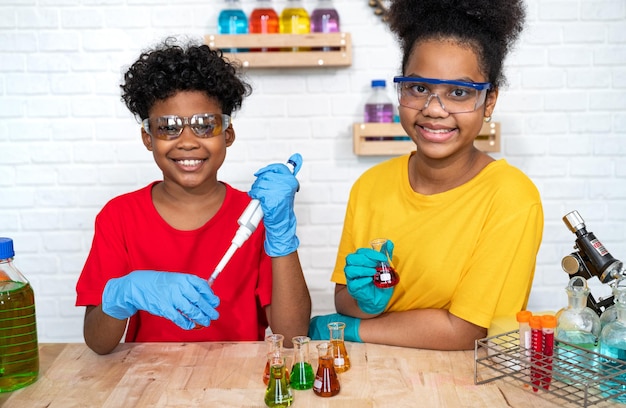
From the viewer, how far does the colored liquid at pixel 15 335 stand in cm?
141

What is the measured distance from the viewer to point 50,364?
60.9 inches

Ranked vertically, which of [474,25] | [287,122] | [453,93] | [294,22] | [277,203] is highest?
[294,22]

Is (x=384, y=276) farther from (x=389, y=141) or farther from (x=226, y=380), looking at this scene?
(x=389, y=141)

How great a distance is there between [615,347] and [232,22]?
224cm

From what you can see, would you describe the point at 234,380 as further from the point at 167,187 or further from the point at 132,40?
the point at 132,40

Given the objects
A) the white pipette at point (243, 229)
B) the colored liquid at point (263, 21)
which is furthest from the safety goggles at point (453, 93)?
the colored liquid at point (263, 21)

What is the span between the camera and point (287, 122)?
10.3 feet

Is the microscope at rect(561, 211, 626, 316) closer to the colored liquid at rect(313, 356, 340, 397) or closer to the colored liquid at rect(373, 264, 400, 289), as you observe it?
the colored liquid at rect(373, 264, 400, 289)

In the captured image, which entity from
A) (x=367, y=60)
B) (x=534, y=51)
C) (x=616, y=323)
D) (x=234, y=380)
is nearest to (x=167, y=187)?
(x=234, y=380)

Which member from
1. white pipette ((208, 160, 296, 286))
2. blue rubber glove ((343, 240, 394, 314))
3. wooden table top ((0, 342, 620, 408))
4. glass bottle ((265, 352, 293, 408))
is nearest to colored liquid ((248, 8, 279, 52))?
white pipette ((208, 160, 296, 286))

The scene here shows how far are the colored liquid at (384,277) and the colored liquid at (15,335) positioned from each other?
77cm

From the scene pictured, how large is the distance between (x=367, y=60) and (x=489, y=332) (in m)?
1.80

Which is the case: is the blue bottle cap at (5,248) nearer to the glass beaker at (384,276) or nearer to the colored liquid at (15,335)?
the colored liquid at (15,335)

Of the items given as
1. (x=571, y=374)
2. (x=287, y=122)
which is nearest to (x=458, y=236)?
(x=571, y=374)
